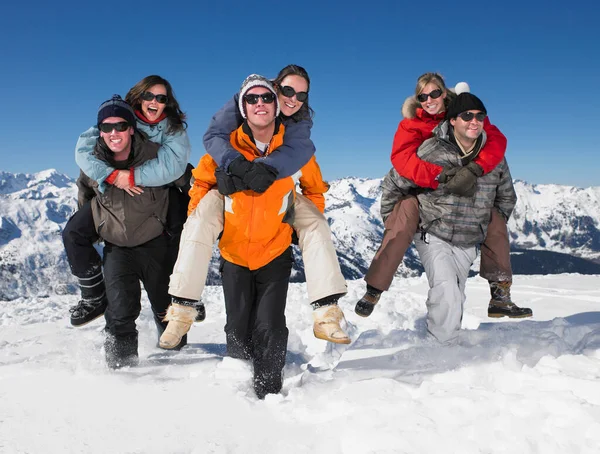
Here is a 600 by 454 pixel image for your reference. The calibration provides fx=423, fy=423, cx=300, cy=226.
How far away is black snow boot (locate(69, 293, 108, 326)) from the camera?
5.08 m

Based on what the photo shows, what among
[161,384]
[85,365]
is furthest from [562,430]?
[85,365]

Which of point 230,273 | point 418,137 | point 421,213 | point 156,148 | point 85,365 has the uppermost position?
point 418,137

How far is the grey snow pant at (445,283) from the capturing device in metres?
5.12

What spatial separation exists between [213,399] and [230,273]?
1.33m

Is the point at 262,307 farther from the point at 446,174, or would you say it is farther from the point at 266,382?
the point at 446,174

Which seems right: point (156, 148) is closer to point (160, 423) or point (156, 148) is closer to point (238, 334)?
point (238, 334)

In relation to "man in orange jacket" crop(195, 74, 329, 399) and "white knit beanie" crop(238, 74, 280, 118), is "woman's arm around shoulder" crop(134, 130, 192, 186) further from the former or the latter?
"white knit beanie" crop(238, 74, 280, 118)

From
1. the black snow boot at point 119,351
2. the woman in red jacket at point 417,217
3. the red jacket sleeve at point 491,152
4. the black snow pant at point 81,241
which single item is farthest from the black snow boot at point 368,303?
the black snow pant at point 81,241

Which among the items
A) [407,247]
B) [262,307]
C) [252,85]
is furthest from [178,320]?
[407,247]

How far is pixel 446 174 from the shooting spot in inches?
199

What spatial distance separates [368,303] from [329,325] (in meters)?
1.52

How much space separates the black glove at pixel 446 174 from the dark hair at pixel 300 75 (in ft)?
5.59

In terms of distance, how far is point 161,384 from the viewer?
4.24 metres

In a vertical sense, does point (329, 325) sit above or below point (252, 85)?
below
